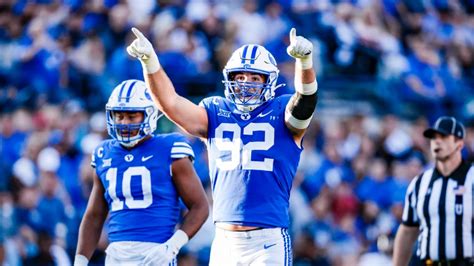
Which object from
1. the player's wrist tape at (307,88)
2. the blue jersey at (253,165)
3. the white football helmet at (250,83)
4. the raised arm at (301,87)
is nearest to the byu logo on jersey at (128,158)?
the blue jersey at (253,165)

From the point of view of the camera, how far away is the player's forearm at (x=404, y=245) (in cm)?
753

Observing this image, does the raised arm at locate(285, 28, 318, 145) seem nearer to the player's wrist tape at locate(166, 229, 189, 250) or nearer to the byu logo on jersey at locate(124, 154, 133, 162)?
the player's wrist tape at locate(166, 229, 189, 250)

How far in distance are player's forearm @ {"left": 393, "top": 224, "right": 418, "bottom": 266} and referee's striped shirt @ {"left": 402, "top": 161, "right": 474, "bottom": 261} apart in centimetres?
8

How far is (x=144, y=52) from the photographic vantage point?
5.70 metres

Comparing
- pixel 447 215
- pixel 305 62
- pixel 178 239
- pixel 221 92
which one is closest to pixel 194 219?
pixel 178 239

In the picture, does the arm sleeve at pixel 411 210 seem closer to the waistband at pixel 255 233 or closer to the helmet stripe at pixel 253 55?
the waistband at pixel 255 233

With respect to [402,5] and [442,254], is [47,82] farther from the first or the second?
[442,254]

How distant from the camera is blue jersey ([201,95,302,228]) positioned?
5789mm

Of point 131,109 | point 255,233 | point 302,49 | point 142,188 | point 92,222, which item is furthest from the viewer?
point 92,222

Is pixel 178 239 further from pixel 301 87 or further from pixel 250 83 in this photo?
pixel 301 87

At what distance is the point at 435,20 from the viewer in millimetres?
13609

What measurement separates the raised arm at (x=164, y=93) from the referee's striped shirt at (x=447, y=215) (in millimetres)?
2086

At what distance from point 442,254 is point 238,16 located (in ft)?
18.8

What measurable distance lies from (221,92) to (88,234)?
17.3 ft
